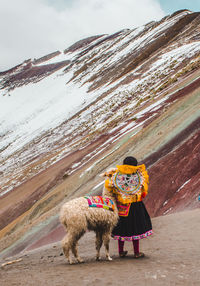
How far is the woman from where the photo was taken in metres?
6.00

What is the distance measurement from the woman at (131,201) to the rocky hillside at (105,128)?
495 cm

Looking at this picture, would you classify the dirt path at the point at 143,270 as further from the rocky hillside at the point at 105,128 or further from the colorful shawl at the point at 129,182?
the rocky hillside at the point at 105,128

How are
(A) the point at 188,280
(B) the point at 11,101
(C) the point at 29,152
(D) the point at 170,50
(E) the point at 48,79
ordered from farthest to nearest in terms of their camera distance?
(E) the point at 48,79
(B) the point at 11,101
(D) the point at 170,50
(C) the point at 29,152
(A) the point at 188,280

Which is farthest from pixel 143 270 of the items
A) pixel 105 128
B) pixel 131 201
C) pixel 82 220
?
pixel 105 128

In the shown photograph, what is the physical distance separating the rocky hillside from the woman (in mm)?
4953

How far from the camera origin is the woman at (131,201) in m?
Result: 6.00

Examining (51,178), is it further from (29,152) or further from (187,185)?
(29,152)

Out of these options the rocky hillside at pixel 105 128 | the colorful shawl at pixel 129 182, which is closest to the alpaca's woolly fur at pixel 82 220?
the colorful shawl at pixel 129 182

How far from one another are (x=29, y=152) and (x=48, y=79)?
74211 millimetres

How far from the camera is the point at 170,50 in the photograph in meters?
54.2

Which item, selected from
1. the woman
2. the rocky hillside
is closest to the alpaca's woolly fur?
the woman

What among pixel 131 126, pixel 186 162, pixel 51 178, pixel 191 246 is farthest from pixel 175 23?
pixel 191 246

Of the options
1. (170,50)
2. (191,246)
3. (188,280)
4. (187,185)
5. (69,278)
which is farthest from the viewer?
(170,50)

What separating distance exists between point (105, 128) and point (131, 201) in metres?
30.5
